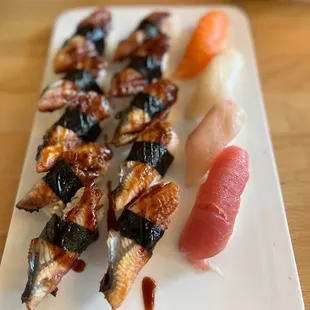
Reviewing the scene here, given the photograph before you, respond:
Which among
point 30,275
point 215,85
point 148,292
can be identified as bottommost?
point 148,292

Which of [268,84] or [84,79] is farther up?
[84,79]

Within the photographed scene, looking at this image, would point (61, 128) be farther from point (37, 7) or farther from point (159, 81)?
point (37, 7)

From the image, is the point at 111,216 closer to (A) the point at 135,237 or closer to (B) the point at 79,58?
(A) the point at 135,237

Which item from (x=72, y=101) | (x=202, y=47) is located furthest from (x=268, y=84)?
(x=72, y=101)

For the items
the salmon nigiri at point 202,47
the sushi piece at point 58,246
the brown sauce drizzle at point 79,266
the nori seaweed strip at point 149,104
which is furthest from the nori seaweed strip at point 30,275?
the salmon nigiri at point 202,47

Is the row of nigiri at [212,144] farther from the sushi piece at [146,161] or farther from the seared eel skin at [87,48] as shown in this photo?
the seared eel skin at [87,48]
